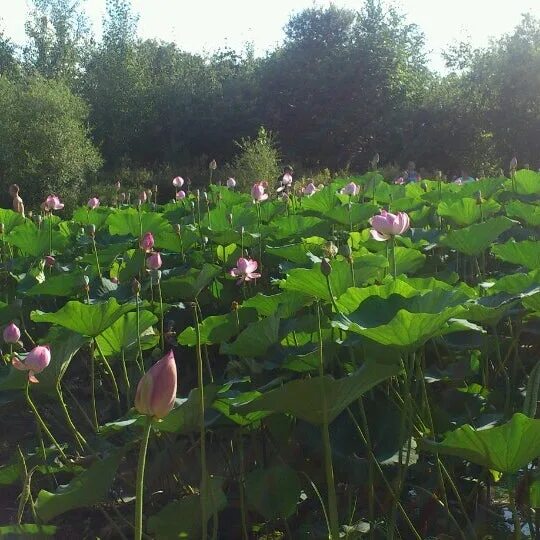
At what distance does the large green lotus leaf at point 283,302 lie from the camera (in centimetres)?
178

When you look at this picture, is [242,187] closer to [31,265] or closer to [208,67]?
[31,265]

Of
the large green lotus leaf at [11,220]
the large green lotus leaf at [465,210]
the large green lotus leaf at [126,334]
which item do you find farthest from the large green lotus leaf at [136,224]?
the large green lotus leaf at [126,334]

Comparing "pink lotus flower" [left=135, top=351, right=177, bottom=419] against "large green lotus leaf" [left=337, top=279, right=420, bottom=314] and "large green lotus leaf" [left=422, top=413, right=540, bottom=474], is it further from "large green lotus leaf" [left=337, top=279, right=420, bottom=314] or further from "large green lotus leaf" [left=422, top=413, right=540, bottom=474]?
"large green lotus leaf" [left=337, top=279, right=420, bottom=314]

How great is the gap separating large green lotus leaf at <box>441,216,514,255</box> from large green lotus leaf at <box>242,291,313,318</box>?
480 mm

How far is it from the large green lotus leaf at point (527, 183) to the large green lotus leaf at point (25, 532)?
2.37 metres

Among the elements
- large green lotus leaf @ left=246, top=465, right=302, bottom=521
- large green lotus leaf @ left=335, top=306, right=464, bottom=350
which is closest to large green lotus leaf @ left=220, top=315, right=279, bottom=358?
large green lotus leaf @ left=246, top=465, right=302, bottom=521

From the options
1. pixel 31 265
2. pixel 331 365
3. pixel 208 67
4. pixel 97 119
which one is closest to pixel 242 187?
pixel 31 265

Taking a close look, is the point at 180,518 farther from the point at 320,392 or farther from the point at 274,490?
the point at 320,392

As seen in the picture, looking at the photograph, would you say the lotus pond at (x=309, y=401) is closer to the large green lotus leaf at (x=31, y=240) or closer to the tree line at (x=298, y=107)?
the large green lotus leaf at (x=31, y=240)

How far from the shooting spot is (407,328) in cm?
123

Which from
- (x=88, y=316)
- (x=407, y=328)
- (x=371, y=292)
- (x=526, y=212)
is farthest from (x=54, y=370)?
(x=526, y=212)

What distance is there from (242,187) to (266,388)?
9.67 metres

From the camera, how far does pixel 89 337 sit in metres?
1.72

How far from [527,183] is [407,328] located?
6.85ft
